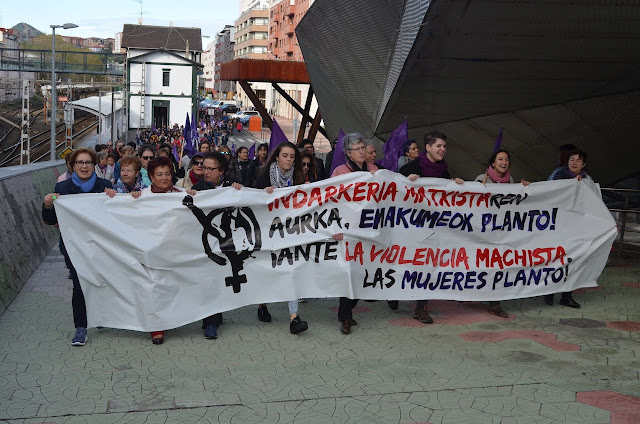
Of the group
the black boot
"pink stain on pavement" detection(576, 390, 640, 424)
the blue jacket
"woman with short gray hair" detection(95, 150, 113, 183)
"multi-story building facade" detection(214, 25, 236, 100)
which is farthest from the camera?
"multi-story building facade" detection(214, 25, 236, 100)

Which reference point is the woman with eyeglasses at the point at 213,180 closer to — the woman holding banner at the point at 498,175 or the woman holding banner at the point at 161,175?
the woman holding banner at the point at 161,175

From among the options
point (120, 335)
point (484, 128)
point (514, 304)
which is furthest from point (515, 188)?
point (484, 128)

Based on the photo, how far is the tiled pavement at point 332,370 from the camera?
17.0 ft

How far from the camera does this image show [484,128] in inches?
538

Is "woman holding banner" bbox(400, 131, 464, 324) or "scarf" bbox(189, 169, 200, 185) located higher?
"woman holding banner" bbox(400, 131, 464, 324)

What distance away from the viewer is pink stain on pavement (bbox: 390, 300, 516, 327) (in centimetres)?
774

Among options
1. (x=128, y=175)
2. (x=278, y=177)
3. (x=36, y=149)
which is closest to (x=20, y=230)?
(x=128, y=175)

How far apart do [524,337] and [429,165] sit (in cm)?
200

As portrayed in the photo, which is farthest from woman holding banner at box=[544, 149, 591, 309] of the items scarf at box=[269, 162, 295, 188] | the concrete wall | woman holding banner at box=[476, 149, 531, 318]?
Answer: the concrete wall

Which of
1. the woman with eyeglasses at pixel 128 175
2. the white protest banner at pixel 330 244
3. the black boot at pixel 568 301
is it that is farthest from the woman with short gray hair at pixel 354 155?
the black boot at pixel 568 301

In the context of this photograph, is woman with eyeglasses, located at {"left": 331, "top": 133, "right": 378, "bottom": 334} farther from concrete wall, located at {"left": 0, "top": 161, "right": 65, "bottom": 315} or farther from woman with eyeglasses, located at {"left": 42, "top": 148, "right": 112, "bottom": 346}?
concrete wall, located at {"left": 0, "top": 161, "right": 65, "bottom": 315}

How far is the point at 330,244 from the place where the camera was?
7.34m

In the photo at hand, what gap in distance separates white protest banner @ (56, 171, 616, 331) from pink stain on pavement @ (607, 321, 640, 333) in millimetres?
663

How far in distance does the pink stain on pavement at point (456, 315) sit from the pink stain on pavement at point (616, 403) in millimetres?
2181
